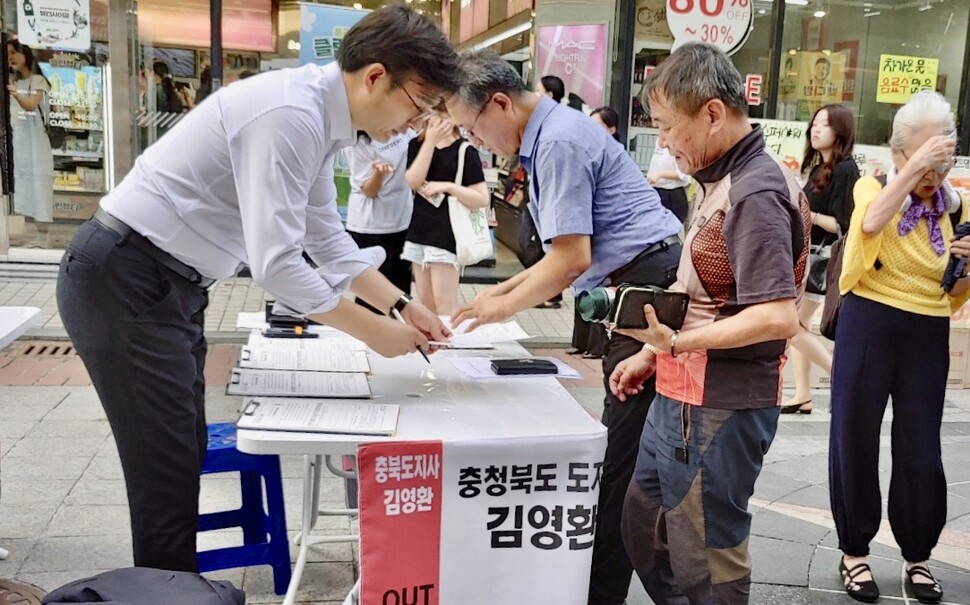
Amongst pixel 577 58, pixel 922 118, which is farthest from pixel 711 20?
pixel 922 118

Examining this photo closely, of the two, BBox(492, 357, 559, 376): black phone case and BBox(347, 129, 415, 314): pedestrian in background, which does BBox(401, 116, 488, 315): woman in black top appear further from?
BBox(492, 357, 559, 376): black phone case

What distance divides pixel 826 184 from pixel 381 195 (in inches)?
94.6

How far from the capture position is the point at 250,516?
9.16 ft

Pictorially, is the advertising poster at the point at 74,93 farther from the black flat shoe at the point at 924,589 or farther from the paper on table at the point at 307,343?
the black flat shoe at the point at 924,589

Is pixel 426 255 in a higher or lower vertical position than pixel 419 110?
lower

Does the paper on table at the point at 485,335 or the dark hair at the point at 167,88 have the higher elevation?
the dark hair at the point at 167,88

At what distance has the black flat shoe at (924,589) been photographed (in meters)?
2.89

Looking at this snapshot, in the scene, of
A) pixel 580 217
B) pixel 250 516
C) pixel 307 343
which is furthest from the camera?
pixel 250 516

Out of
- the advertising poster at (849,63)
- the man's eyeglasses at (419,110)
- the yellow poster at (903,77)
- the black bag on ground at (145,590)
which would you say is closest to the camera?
the black bag on ground at (145,590)

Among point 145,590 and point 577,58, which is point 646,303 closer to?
point 145,590

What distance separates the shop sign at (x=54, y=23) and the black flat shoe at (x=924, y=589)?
717 centimetres

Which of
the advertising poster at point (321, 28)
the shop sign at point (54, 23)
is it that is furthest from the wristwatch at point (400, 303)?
the shop sign at point (54, 23)

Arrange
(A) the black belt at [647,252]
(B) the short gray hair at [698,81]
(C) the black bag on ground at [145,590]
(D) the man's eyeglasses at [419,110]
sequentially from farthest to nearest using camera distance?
(A) the black belt at [647,252] < (D) the man's eyeglasses at [419,110] < (B) the short gray hair at [698,81] < (C) the black bag on ground at [145,590]

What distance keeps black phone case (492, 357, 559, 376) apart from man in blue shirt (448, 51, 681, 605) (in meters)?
0.13
